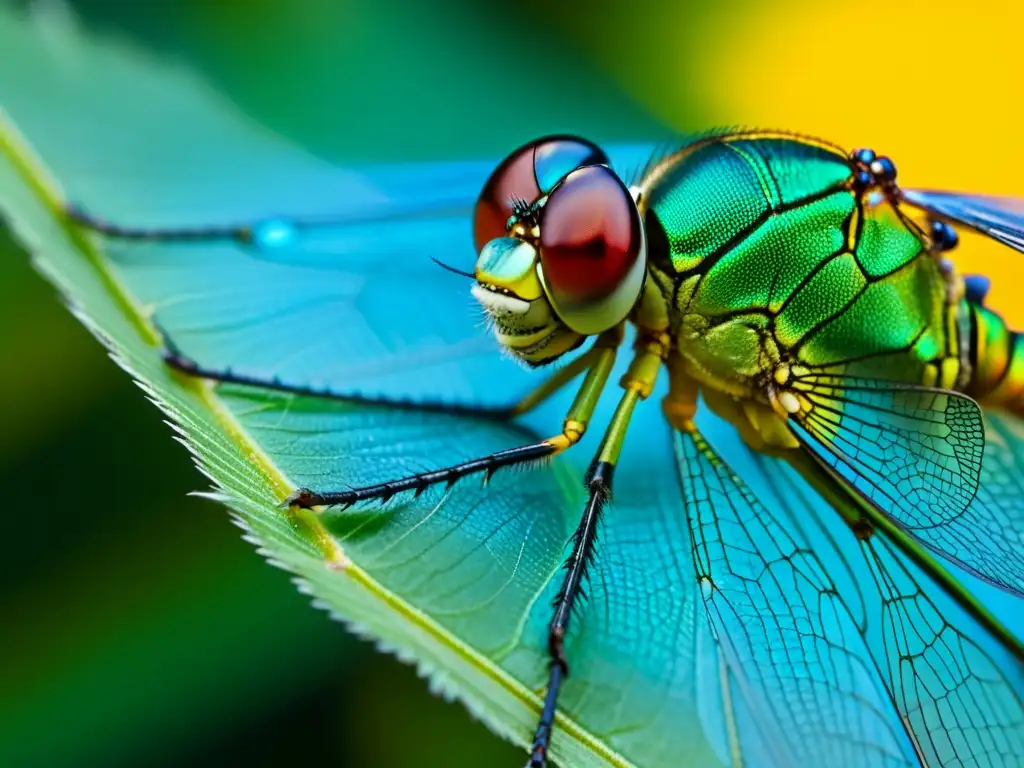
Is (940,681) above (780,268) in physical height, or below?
below

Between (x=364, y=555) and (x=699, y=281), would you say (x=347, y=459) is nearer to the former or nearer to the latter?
(x=364, y=555)

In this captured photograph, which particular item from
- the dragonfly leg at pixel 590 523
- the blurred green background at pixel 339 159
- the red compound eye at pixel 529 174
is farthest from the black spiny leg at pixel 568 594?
the blurred green background at pixel 339 159

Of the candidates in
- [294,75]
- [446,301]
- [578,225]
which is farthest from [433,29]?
[578,225]

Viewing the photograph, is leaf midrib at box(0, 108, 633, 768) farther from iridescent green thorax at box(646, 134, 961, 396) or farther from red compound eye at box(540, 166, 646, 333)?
iridescent green thorax at box(646, 134, 961, 396)

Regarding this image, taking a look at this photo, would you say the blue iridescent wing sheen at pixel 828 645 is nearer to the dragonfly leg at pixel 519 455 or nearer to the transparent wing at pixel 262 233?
the dragonfly leg at pixel 519 455

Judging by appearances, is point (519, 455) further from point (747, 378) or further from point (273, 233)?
point (273, 233)

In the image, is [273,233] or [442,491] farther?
[273,233]

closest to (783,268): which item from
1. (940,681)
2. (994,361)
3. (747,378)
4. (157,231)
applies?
(747,378)

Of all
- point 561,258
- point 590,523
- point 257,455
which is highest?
point 561,258
